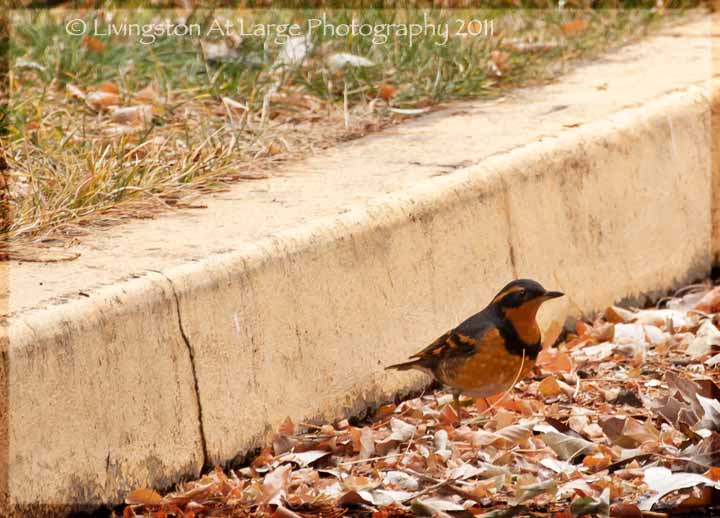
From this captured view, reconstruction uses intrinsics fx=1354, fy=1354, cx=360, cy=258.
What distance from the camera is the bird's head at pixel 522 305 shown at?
491cm

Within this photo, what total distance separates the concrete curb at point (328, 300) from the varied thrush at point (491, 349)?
0.74ft

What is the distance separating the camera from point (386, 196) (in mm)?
5133

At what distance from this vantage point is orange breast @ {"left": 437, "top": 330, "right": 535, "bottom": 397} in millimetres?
4863

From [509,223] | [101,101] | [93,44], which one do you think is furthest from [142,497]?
[93,44]

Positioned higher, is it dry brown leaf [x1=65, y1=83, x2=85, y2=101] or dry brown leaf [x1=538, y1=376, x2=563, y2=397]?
dry brown leaf [x1=65, y1=83, x2=85, y2=101]

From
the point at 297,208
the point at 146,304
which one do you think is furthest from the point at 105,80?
the point at 146,304

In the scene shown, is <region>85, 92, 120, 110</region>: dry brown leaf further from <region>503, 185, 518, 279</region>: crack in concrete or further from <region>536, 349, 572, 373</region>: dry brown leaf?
<region>536, 349, 572, 373</region>: dry brown leaf

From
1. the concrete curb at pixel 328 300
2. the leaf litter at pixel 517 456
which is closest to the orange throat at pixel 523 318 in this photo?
the leaf litter at pixel 517 456

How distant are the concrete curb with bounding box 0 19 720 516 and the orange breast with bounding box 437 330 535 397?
283mm

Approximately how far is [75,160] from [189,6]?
3.13 meters

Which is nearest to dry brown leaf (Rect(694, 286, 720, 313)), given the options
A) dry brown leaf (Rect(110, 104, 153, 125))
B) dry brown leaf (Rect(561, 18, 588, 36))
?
dry brown leaf (Rect(561, 18, 588, 36))

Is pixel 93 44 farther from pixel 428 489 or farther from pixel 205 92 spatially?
pixel 428 489

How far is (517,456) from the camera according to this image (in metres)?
4.54

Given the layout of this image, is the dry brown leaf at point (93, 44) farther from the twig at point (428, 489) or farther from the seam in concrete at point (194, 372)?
the twig at point (428, 489)
